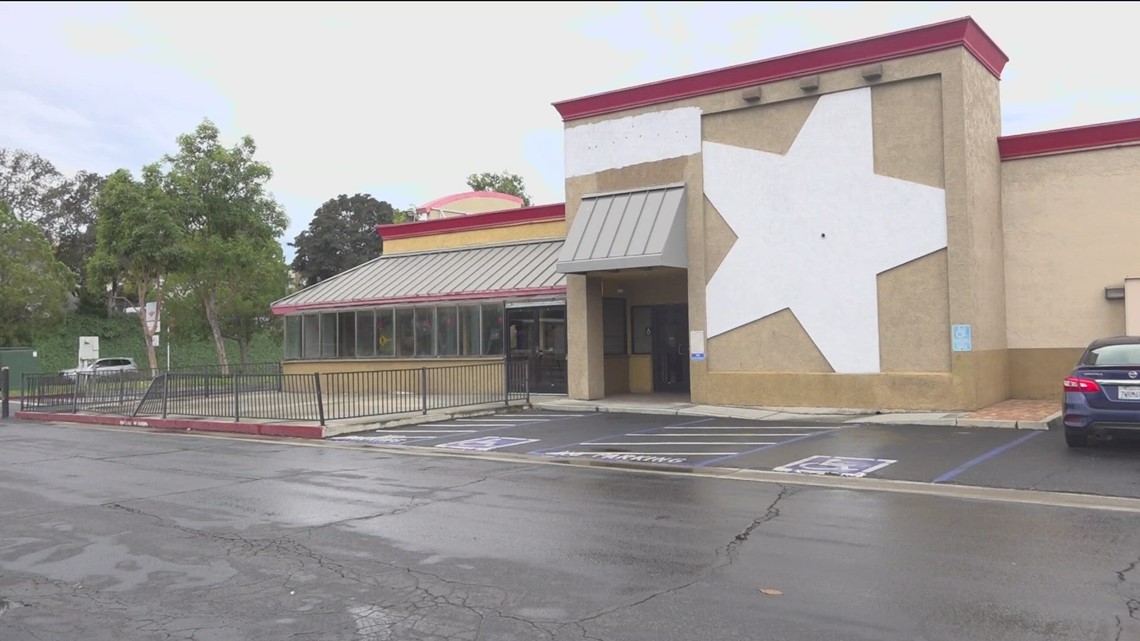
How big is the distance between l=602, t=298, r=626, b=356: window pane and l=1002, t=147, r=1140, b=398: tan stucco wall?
30.8 feet

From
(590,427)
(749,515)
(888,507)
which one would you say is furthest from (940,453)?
(590,427)

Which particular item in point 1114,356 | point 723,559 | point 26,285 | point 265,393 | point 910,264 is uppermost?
point 26,285

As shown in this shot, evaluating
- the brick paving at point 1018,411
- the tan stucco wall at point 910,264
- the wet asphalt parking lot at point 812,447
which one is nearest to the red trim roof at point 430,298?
the tan stucco wall at point 910,264

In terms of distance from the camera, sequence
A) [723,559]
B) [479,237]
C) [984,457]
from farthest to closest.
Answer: [479,237] < [984,457] < [723,559]

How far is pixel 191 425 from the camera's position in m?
18.5

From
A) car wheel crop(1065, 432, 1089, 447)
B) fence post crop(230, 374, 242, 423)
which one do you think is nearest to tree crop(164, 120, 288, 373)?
fence post crop(230, 374, 242, 423)

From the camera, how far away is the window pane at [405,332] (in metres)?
25.2

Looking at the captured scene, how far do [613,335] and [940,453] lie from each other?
11.8 m

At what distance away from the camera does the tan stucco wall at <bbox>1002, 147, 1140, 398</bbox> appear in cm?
1695

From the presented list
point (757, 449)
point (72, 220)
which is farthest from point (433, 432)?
point (72, 220)

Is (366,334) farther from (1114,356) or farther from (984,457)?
(1114,356)

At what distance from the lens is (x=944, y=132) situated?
16094 millimetres

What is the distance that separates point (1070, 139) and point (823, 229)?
215 inches

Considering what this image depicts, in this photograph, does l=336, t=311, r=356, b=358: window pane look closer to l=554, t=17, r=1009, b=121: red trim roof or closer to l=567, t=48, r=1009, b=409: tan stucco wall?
l=554, t=17, r=1009, b=121: red trim roof
